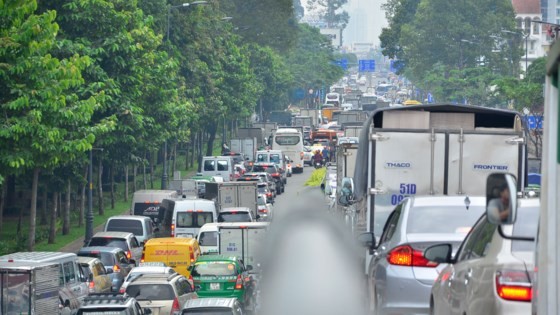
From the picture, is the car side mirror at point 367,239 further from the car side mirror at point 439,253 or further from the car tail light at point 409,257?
the car side mirror at point 439,253

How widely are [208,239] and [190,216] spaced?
5363mm

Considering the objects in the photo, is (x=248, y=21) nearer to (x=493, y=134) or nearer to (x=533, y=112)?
(x=533, y=112)

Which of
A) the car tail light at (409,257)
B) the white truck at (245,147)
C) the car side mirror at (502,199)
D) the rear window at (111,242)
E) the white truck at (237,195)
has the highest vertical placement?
the car side mirror at (502,199)

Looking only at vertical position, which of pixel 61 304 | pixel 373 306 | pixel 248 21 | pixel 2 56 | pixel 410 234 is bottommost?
pixel 61 304

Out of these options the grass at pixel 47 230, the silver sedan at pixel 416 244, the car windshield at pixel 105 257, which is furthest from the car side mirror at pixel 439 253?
the grass at pixel 47 230

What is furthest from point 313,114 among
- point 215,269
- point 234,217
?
point 215,269

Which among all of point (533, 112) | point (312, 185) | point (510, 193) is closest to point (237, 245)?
point (510, 193)

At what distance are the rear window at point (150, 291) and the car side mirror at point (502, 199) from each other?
A: 56.8ft

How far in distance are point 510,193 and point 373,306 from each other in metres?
6.61

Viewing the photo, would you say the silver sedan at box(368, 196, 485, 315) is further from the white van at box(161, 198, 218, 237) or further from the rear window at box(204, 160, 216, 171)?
the rear window at box(204, 160, 216, 171)

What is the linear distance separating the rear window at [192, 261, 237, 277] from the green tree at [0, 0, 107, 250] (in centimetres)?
468

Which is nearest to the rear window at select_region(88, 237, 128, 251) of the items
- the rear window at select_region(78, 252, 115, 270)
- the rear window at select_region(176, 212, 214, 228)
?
the rear window at select_region(78, 252, 115, 270)

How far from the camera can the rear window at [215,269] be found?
28141 millimetres

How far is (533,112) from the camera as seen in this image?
2810 inches
